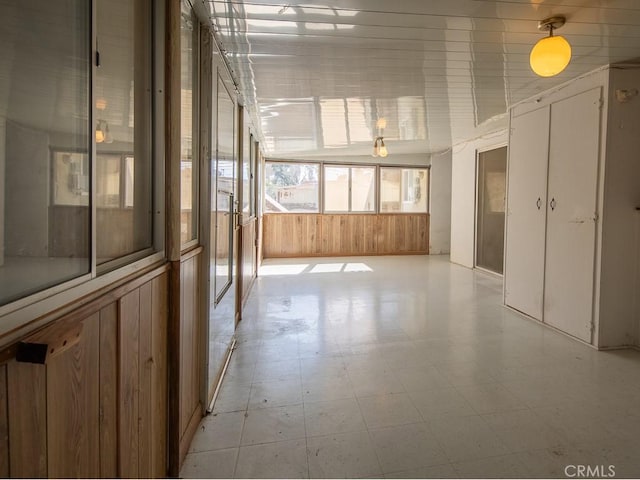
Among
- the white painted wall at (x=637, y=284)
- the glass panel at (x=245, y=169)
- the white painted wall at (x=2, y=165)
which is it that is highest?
the glass panel at (x=245, y=169)

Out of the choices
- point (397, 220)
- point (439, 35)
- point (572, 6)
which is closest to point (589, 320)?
point (572, 6)

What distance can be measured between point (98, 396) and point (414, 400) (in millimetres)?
1767

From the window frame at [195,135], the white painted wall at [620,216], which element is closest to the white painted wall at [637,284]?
the white painted wall at [620,216]

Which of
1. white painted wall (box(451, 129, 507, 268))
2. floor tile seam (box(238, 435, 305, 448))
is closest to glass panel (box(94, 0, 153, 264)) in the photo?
floor tile seam (box(238, 435, 305, 448))

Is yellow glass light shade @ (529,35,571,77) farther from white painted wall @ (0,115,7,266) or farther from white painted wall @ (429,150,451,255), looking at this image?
white painted wall @ (429,150,451,255)

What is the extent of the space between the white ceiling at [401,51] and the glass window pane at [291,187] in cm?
334

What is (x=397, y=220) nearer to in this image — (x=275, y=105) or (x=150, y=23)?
(x=275, y=105)

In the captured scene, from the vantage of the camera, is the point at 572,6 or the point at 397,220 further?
the point at 397,220

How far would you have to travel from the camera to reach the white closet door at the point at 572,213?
2.93 m

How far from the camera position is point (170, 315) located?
1.55m

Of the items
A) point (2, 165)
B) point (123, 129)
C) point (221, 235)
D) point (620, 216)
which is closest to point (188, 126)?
point (123, 129)

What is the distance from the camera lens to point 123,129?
1235mm

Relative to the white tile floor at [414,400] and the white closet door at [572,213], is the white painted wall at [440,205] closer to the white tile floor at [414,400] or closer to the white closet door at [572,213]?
the white tile floor at [414,400]

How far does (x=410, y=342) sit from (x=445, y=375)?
24.1 inches
